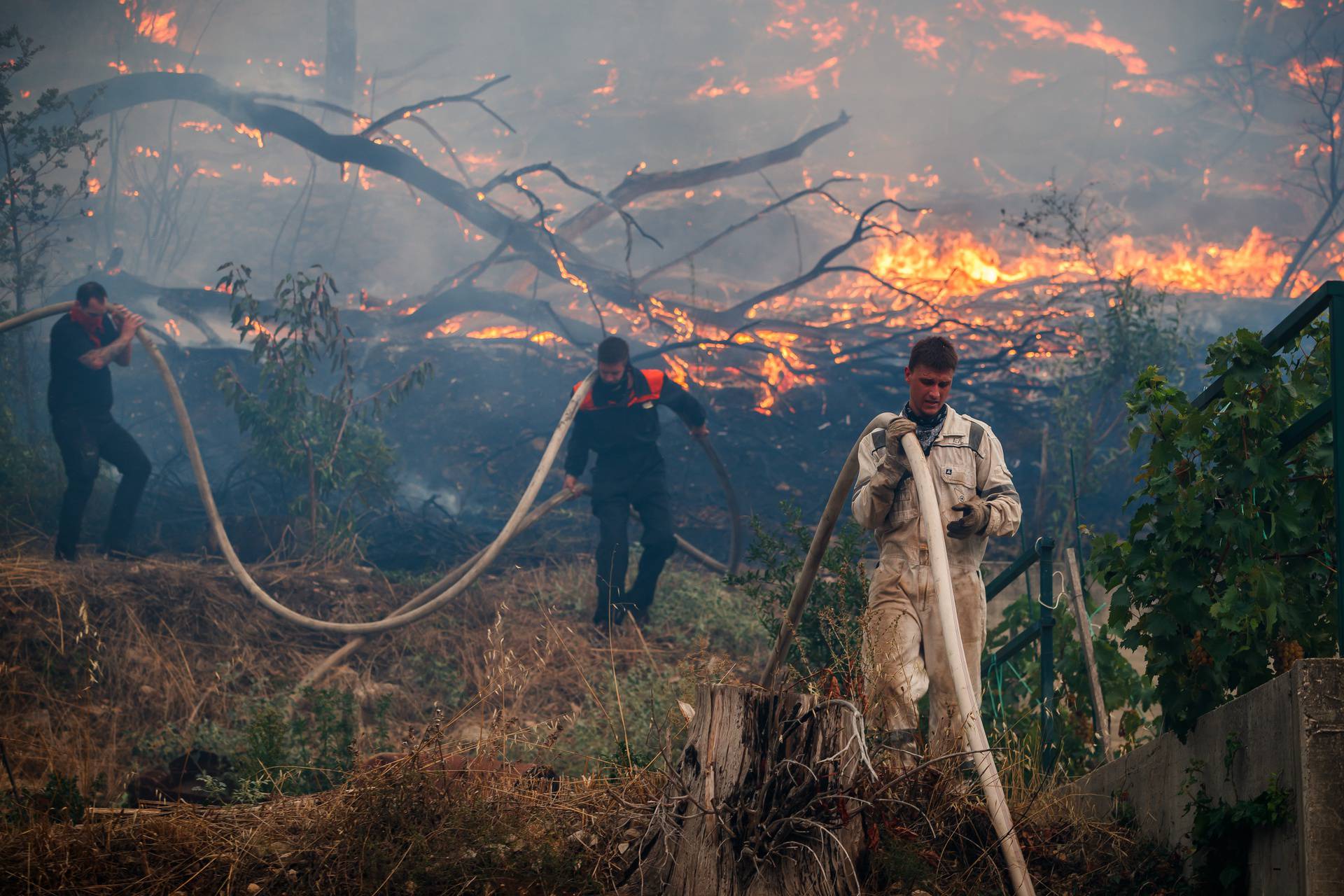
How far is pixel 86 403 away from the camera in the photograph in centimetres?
916

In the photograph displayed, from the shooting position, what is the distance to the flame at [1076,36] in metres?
28.0

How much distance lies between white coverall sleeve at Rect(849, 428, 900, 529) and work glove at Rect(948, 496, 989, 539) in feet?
0.89

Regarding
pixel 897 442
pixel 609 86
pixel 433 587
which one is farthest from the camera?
pixel 609 86

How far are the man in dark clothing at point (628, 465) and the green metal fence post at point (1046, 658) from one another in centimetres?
467

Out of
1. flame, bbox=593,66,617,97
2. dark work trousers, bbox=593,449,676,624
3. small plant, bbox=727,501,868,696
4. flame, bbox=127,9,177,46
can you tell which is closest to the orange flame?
flame, bbox=127,9,177,46

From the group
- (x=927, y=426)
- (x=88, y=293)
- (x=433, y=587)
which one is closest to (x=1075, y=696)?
(x=927, y=426)

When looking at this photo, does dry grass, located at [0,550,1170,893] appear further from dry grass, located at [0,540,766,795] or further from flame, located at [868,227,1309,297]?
flame, located at [868,227,1309,297]

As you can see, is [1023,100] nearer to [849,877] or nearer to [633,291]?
[633,291]

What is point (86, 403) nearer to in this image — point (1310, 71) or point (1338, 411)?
point (1338, 411)

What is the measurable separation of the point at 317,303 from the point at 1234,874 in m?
10.1

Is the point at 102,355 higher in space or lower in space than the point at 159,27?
lower

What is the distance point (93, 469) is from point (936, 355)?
8.32 meters

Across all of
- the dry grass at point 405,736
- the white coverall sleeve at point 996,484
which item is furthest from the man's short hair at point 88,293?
the white coverall sleeve at point 996,484

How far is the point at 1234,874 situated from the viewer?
2.51 meters
